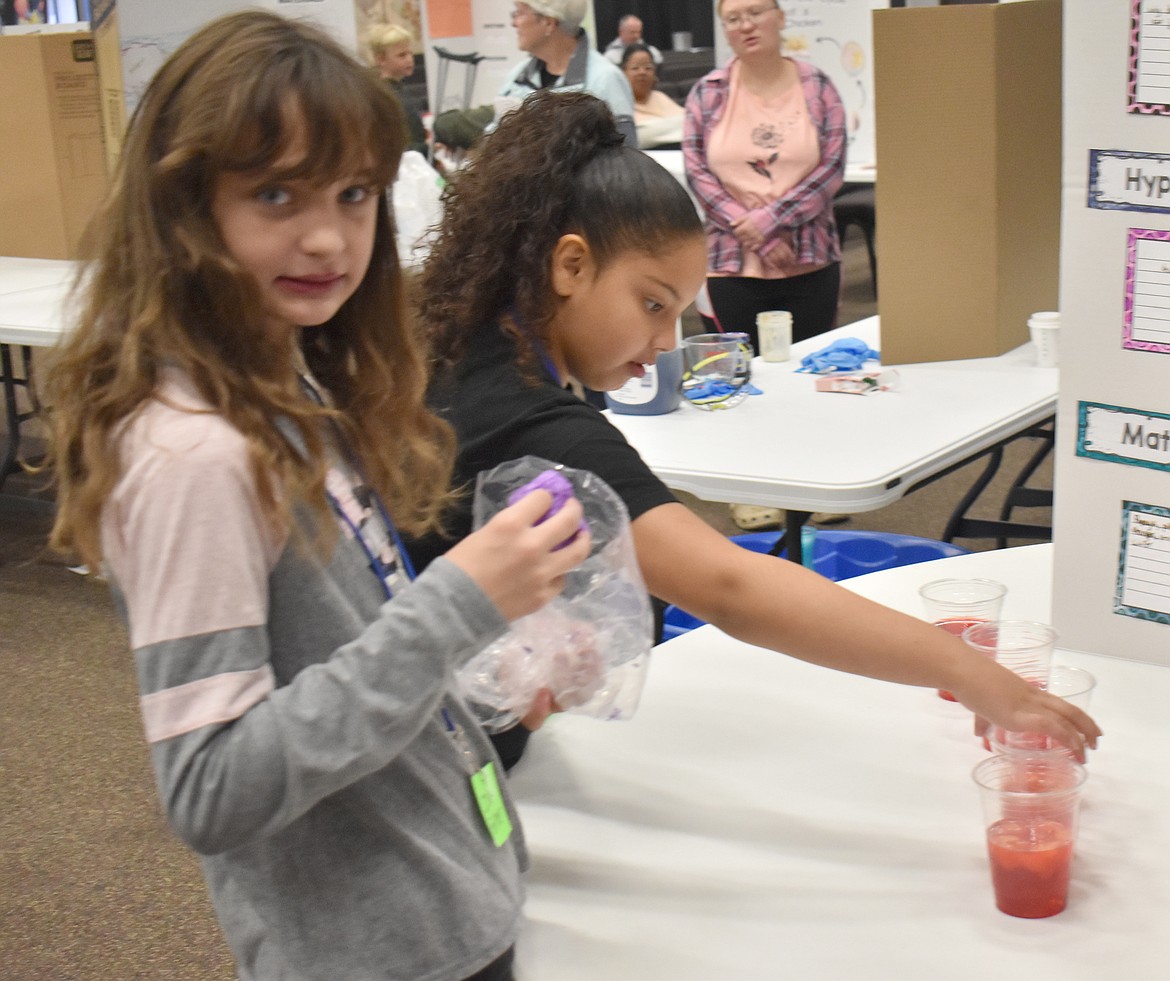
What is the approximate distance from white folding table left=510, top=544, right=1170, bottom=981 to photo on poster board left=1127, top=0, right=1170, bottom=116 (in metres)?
0.60

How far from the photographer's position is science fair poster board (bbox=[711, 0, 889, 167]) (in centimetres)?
694

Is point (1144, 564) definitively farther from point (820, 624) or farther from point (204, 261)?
point (204, 261)

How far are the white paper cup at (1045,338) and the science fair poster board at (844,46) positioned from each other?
4.32m

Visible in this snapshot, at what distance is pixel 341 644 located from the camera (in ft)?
2.79

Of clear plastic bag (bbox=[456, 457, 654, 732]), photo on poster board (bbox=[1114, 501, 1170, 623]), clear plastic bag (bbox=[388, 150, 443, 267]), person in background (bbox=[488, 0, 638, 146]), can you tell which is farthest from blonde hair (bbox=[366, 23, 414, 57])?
clear plastic bag (bbox=[456, 457, 654, 732])

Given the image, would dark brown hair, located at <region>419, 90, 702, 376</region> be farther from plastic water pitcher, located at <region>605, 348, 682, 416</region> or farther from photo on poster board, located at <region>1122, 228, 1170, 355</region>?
plastic water pitcher, located at <region>605, 348, 682, 416</region>

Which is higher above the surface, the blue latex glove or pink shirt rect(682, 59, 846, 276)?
pink shirt rect(682, 59, 846, 276)

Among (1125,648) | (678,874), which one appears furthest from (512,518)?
(1125,648)

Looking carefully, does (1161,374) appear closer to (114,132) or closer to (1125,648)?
(1125,648)

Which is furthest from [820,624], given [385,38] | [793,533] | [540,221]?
[385,38]

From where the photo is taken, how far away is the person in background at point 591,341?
1.19m

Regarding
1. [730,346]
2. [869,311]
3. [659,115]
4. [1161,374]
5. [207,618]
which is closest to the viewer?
[207,618]

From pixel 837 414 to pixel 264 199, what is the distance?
6.03 ft

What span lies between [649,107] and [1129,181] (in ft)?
20.9
